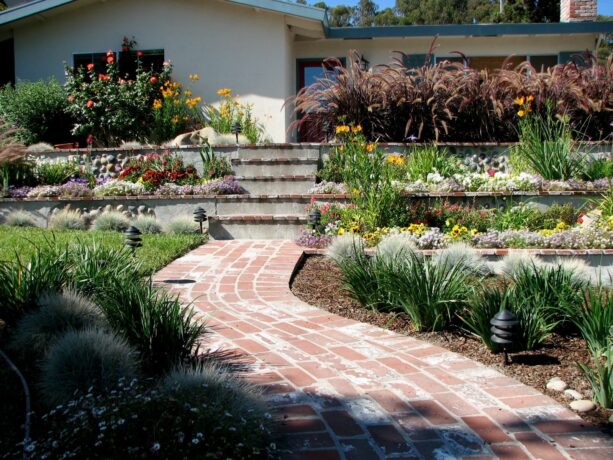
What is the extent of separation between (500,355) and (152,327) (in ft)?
7.53

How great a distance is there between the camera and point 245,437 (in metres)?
2.61

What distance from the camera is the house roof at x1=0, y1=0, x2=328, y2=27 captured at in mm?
12164

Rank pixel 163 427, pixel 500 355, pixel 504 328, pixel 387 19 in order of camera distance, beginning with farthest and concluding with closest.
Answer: pixel 387 19
pixel 500 355
pixel 504 328
pixel 163 427

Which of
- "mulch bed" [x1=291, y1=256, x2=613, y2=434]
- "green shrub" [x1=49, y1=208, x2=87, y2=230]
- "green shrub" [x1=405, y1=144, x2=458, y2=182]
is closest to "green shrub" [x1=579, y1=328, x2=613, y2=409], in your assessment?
"mulch bed" [x1=291, y1=256, x2=613, y2=434]

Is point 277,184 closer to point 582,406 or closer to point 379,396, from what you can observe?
point 379,396

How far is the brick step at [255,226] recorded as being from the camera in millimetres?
8547

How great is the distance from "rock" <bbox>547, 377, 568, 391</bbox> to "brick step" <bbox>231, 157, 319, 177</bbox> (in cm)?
677

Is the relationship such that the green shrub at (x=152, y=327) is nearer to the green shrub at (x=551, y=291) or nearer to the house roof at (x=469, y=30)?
the green shrub at (x=551, y=291)

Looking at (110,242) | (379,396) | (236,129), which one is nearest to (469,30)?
(236,129)

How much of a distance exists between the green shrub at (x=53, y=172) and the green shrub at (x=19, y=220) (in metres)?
1.12

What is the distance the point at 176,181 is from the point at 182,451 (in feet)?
25.9

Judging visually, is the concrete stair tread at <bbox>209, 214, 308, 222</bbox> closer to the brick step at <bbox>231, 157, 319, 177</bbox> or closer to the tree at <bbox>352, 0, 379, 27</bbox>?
the brick step at <bbox>231, 157, 319, 177</bbox>

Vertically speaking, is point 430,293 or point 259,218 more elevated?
point 259,218

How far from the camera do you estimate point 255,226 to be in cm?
864
